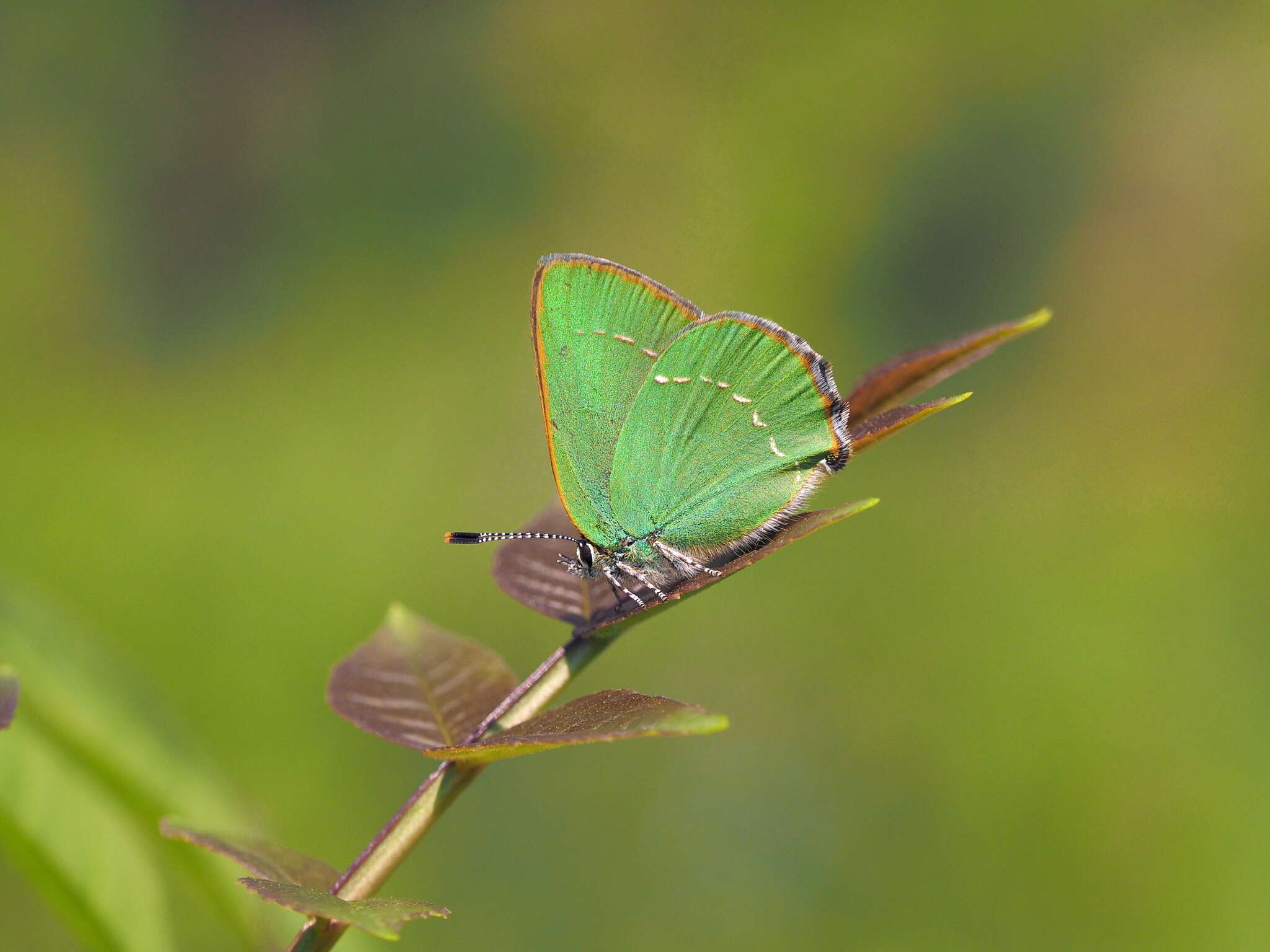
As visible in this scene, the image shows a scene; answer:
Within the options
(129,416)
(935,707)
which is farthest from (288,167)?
(935,707)

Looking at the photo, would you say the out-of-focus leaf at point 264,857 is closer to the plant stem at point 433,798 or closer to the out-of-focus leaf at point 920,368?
the plant stem at point 433,798

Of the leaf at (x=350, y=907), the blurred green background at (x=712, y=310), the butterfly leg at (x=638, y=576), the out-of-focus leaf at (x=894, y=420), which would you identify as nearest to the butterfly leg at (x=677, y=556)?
the butterfly leg at (x=638, y=576)

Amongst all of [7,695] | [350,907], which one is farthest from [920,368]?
[7,695]

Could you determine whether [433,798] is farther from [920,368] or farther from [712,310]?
[712,310]

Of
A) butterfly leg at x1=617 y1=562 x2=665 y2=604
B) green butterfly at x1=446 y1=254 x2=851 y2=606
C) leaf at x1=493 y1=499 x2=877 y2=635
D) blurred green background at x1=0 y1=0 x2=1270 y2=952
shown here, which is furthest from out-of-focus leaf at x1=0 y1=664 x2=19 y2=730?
blurred green background at x1=0 y1=0 x2=1270 y2=952

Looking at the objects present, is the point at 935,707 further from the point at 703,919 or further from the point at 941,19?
the point at 941,19
